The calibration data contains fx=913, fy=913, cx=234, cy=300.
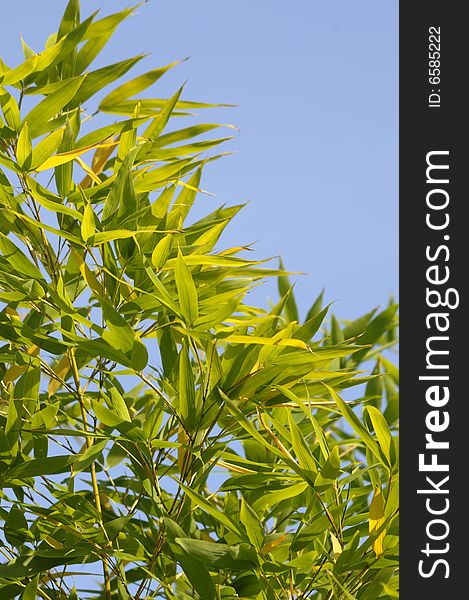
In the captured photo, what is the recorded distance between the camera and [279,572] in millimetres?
1174

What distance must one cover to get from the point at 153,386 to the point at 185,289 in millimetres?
135

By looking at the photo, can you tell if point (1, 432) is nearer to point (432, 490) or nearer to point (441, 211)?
point (432, 490)

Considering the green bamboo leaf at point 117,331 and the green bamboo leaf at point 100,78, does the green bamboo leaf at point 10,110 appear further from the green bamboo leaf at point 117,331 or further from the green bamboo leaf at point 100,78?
the green bamboo leaf at point 117,331

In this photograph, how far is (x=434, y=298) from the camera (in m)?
1.39

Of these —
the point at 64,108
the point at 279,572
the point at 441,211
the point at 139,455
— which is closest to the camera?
the point at 279,572

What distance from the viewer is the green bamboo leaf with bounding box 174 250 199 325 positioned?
1.15 meters

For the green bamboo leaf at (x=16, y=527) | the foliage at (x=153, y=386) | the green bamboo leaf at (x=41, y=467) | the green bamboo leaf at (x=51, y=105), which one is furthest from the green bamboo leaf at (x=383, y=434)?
the green bamboo leaf at (x=51, y=105)

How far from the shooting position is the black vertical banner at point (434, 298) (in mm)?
1281

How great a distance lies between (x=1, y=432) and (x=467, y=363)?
2.26ft

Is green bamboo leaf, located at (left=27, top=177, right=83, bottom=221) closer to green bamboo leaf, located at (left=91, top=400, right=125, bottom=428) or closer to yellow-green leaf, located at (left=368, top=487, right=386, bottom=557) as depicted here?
green bamboo leaf, located at (left=91, top=400, right=125, bottom=428)

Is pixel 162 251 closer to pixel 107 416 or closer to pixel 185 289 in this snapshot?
pixel 185 289

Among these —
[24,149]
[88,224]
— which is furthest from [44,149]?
[88,224]

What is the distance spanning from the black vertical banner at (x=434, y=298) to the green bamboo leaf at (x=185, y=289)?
1.24ft

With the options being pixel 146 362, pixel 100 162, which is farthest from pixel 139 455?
pixel 100 162
